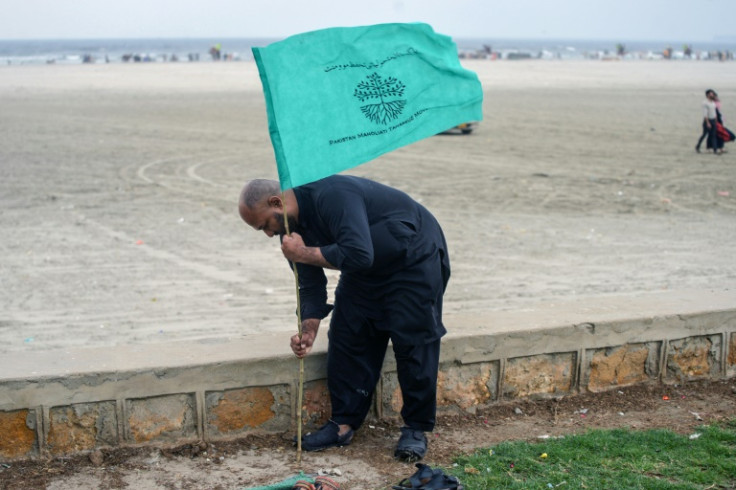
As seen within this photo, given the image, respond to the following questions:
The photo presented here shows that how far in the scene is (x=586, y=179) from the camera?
635 inches

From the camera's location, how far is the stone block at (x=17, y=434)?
13.6ft

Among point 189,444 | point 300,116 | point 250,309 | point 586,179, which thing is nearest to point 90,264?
point 250,309

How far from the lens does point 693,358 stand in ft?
17.6

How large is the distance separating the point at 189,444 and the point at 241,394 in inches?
14.3

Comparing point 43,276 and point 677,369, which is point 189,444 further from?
point 43,276

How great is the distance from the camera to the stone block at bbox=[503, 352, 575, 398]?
5008 mm

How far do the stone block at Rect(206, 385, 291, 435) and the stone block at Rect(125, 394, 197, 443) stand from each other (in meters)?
0.10

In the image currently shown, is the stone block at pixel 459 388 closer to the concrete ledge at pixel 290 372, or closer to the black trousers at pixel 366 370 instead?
the concrete ledge at pixel 290 372

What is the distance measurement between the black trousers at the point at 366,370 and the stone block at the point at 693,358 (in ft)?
5.76

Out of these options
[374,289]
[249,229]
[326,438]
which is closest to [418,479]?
[326,438]

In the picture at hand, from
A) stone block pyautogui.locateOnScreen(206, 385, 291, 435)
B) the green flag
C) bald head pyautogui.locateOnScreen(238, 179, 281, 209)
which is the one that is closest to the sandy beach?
stone block pyautogui.locateOnScreen(206, 385, 291, 435)

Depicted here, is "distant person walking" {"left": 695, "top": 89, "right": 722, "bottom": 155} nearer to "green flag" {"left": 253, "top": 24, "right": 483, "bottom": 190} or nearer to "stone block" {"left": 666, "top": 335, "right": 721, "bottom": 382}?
"stone block" {"left": 666, "top": 335, "right": 721, "bottom": 382}

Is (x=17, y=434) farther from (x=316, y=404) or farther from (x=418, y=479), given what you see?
(x=418, y=479)

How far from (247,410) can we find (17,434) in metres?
1.12
